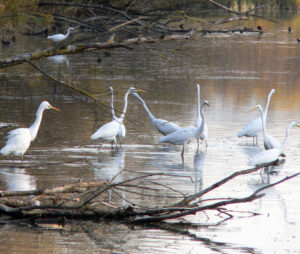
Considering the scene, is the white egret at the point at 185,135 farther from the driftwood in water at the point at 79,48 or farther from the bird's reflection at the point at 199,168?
the driftwood in water at the point at 79,48

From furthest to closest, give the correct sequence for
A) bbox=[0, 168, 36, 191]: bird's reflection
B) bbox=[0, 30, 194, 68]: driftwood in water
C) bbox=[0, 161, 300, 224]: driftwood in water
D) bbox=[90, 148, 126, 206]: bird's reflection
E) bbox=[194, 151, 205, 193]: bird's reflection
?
bbox=[90, 148, 126, 206]: bird's reflection
bbox=[194, 151, 205, 193]: bird's reflection
bbox=[0, 168, 36, 191]: bird's reflection
bbox=[0, 161, 300, 224]: driftwood in water
bbox=[0, 30, 194, 68]: driftwood in water

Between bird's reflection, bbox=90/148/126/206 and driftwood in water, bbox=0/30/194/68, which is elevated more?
driftwood in water, bbox=0/30/194/68

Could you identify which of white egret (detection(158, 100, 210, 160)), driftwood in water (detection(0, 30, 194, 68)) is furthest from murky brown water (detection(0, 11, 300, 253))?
white egret (detection(158, 100, 210, 160))

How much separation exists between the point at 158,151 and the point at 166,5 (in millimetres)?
3031

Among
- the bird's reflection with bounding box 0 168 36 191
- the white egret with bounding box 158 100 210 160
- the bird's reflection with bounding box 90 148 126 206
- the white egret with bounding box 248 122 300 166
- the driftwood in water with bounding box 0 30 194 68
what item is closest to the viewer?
the driftwood in water with bounding box 0 30 194 68

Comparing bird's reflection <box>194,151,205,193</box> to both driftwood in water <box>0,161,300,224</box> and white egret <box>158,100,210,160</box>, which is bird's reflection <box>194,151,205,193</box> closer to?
white egret <box>158,100,210,160</box>

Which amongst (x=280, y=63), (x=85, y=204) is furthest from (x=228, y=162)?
(x=280, y=63)

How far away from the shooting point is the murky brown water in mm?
6152

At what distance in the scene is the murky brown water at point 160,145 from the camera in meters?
6.15

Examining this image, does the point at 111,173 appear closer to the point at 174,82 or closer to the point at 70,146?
the point at 70,146

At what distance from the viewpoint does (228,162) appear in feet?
33.8

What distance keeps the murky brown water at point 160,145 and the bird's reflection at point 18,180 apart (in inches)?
0.5

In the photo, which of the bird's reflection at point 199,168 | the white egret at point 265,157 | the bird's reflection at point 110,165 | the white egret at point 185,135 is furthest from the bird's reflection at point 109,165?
the white egret at point 265,157

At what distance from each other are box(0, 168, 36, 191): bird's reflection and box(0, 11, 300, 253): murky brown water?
1 centimetres
